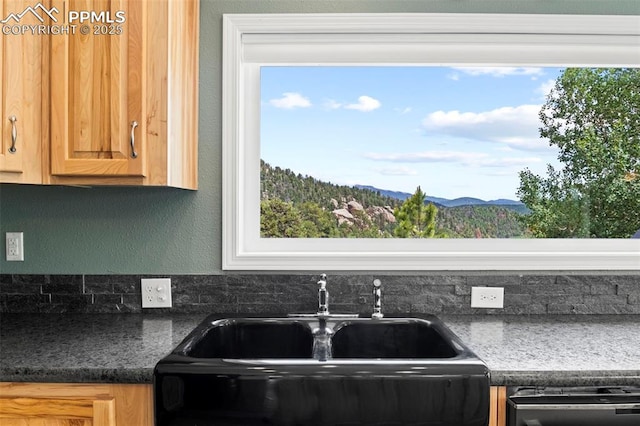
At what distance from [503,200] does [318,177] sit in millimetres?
791

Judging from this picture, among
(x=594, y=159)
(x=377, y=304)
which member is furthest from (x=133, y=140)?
(x=594, y=159)

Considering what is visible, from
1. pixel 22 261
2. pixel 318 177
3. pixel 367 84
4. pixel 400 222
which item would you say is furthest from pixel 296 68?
pixel 22 261

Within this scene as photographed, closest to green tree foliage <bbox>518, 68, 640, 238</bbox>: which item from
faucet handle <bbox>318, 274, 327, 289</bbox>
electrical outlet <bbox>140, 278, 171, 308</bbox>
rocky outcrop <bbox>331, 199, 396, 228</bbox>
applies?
rocky outcrop <bbox>331, 199, 396, 228</bbox>

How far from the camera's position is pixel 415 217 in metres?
2.19

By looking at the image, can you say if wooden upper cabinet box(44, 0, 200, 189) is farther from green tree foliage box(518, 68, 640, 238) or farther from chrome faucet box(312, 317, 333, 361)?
green tree foliage box(518, 68, 640, 238)

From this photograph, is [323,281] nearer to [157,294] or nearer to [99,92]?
[157,294]

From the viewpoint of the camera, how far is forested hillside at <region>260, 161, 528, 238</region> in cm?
219

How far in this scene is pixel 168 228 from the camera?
2057 millimetres

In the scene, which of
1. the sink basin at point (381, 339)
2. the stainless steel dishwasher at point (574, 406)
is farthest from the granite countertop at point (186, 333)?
the sink basin at point (381, 339)

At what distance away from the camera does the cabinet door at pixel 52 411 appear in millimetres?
1393

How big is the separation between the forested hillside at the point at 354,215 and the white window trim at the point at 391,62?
0.05 metres

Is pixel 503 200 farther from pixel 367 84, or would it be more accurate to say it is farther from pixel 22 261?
pixel 22 261

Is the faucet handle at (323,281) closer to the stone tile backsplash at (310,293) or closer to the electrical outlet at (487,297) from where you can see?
the stone tile backsplash at (310,293)

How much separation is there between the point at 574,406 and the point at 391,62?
4.60ft
